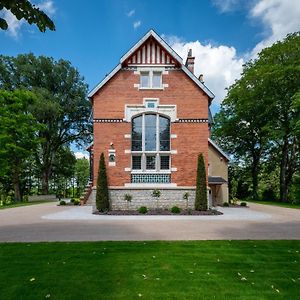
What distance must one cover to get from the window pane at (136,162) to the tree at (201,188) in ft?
12.4

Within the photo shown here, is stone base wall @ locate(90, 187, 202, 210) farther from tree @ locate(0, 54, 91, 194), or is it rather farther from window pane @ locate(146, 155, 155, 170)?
tree @ locate(0, 54, 91, 194)

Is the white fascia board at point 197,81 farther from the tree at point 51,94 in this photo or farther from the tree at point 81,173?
the tree at point 81,173

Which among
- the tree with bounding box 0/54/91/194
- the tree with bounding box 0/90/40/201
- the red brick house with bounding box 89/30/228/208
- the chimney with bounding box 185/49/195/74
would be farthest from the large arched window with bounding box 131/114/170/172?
the tree with bounding box 0/54/91/194

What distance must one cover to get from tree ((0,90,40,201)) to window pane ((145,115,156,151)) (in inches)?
592

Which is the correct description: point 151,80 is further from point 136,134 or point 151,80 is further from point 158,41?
point 136,134

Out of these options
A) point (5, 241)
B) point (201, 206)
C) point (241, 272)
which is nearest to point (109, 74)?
point (201, 206)

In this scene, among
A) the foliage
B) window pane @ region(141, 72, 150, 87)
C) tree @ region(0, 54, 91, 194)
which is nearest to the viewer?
window pane @ region(141, 72, 150, 87)

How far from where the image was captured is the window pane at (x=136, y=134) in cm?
1845

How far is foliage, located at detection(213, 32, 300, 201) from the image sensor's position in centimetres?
2823

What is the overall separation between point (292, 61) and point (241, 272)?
27.6 metres

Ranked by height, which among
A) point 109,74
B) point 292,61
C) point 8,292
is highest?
point 292,61

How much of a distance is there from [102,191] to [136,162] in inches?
115

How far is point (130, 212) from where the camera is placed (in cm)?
1680

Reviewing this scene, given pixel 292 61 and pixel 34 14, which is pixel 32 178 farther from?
pixel 34 14
